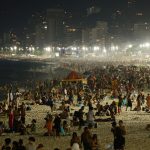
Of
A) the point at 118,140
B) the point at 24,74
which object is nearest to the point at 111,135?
the point at 118,140

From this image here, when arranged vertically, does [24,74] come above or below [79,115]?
above

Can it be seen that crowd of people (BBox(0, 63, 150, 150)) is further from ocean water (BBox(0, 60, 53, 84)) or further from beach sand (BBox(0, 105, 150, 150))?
ocean water (BBox(0, 60, 53, 84))

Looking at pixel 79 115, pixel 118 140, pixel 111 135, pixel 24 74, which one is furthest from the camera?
pixel 24 74

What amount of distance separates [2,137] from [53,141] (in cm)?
244

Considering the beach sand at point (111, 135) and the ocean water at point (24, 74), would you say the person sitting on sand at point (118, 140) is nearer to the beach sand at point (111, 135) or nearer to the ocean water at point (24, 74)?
the beach sand at point (111, 135)

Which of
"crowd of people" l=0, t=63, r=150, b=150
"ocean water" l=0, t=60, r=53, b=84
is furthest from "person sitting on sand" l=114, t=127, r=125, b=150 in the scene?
"ocean water" l=0, t=60, r=53, b=84

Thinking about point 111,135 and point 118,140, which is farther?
point 111,135

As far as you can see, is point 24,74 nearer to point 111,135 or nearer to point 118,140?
point 111,135

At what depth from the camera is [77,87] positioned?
34562mm

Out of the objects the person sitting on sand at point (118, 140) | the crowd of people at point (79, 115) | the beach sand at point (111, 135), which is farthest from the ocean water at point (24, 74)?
the person sitting on sand at point (118, 140)

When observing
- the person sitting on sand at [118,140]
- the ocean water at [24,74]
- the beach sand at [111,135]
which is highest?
the ocean water at [24,74]

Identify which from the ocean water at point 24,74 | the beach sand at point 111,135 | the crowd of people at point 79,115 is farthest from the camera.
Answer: the ocean water at point 24,74

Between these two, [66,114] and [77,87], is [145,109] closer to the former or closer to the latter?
[66,114]

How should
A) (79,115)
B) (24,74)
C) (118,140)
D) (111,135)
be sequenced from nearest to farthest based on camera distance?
(118,140) < (111,135) < (79,115) < (24,74)
